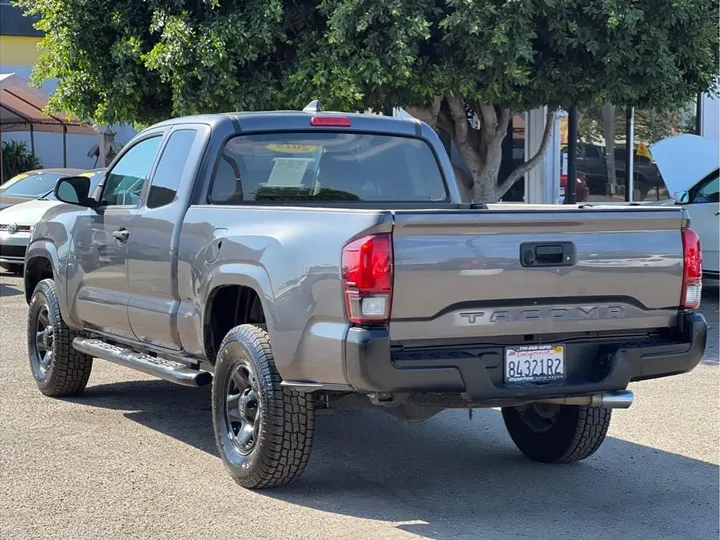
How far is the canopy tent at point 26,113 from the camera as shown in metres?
24.1

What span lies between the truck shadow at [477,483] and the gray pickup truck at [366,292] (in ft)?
0.94

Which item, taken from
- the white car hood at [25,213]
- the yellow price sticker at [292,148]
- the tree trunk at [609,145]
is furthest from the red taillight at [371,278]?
the tree trunk at [609,145]

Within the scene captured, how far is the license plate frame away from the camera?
209 inches

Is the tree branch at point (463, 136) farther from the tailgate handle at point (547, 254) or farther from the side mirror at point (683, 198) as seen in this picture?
the tailgate handle at point (547, 254)

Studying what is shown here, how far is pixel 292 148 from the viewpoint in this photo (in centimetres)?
682

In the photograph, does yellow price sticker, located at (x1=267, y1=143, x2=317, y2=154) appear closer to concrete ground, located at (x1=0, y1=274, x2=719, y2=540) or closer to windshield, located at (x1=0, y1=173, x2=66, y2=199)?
concrete ground, located at (x1=0, y1=274, x2=719, y2=540)

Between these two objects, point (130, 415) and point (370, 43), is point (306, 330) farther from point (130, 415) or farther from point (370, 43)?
point (370, 43)

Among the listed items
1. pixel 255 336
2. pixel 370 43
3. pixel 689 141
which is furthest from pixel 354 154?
pixel 689 141

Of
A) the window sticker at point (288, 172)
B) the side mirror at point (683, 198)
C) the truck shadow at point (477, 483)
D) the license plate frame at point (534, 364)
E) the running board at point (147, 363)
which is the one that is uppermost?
the window sticker at point (288, 172)

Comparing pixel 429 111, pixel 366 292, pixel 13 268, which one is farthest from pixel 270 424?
pixel 13 268

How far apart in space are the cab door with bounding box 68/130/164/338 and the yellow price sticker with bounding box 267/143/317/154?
870mm

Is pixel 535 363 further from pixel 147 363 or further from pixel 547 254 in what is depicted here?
pixel 147 363

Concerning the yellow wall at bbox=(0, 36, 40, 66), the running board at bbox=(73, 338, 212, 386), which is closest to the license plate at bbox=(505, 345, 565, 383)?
the running board at bbox=(73, 338, 212, 386)

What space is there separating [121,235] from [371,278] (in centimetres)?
265
